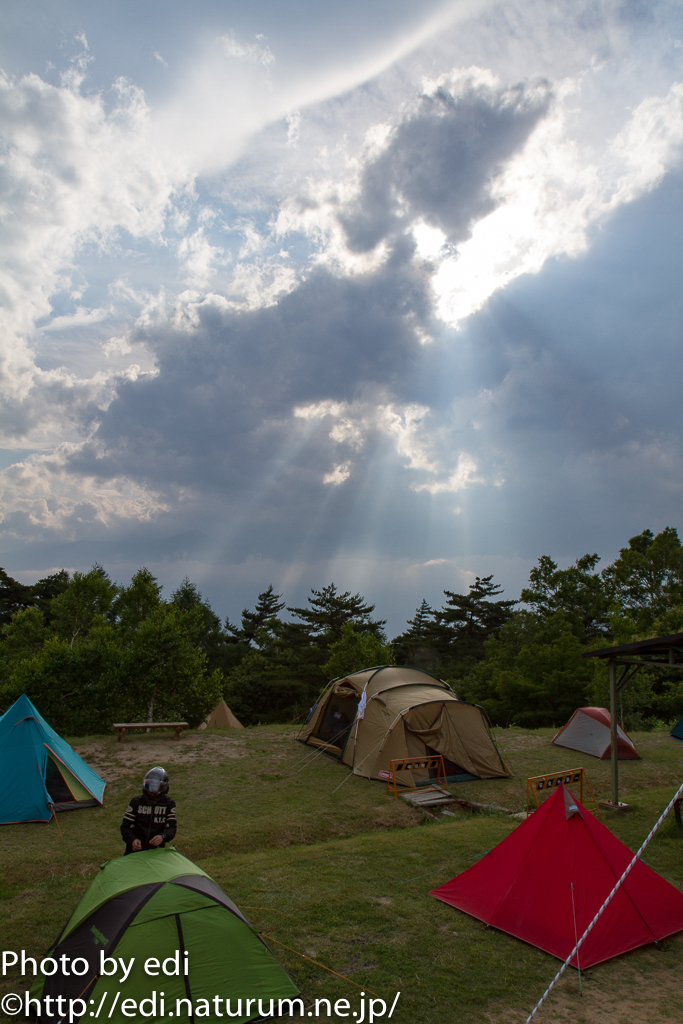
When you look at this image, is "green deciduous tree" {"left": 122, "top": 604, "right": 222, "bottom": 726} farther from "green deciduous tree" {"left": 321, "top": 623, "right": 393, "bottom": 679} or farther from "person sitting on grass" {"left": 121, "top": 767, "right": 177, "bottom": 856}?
"person sitting on grass" {"left": 121, "top": 767, "right": 177, "bottom": 856}

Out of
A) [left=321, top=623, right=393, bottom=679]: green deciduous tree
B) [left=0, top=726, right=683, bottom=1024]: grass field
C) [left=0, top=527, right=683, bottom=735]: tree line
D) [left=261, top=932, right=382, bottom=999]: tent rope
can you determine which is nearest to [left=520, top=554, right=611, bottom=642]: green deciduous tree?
[left=0, top=527, right=683, bottom=735]: tree line

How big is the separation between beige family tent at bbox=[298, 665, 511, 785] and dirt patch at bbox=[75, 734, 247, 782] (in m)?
3.27

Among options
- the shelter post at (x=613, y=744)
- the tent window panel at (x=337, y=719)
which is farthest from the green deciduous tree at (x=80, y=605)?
the shelter post at (x=613, y=744)

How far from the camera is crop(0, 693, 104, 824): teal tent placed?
975 cm

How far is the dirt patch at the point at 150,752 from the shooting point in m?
13.3

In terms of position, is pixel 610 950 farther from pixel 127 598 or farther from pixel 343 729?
pixel 127 598

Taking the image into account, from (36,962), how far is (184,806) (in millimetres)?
5849

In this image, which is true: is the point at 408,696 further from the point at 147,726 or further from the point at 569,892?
the point at 569,892

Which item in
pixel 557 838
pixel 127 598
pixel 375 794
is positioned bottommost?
pixel 375 794

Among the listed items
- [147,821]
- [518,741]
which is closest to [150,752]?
[147,821]

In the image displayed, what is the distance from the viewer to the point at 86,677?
1962cm

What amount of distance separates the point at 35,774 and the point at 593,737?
13906mm

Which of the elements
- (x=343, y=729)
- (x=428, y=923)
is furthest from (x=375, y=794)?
(x=428, y=923)

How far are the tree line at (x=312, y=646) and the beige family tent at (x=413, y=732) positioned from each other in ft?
25.2
